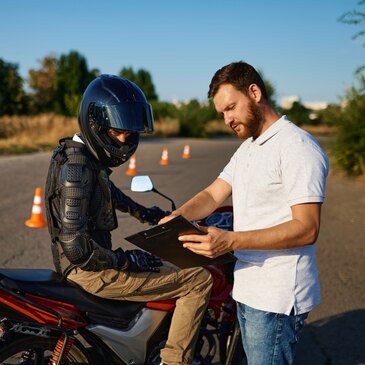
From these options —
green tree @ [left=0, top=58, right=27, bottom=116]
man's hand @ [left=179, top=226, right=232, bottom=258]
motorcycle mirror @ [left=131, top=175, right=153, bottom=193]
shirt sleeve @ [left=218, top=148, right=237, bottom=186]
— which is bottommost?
man's hand @ [left=179, top=226, right=232, bottom=258]

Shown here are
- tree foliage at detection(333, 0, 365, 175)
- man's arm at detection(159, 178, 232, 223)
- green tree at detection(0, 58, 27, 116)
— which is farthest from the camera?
green tree at detection(0, 58, 27, 116)

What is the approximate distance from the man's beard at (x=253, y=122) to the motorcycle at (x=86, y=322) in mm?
790

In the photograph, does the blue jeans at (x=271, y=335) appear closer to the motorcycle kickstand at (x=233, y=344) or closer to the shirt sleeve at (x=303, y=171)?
the motorcycle kickstand at (x=233, y=344)

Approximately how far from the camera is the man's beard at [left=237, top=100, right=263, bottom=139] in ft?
7.81

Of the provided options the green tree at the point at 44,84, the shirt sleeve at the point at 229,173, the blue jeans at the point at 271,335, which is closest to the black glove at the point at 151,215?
the shirt sleeve at the point at 229,173

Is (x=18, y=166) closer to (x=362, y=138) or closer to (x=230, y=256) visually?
(x=362, y=138)

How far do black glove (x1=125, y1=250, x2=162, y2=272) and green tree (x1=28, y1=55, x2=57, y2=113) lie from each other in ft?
133

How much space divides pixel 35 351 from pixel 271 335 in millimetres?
→ 1258

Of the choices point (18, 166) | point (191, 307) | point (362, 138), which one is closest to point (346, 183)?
point (362, 138)

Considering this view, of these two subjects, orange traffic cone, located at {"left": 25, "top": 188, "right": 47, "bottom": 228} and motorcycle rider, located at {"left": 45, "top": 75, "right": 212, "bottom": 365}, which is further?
orange traffic cone, located at {"left": 25, "top": 188, "right": 47, "bottom": 228}

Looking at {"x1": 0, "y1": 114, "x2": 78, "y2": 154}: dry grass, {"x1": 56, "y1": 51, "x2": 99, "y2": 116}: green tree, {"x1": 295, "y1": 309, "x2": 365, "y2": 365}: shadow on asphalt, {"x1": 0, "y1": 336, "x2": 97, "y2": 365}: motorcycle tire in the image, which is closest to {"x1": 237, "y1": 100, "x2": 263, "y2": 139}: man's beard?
{"x1": 0, "y1": 336, "x2": 97, "y2": 365}: motorcycle tire

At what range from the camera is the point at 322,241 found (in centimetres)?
782

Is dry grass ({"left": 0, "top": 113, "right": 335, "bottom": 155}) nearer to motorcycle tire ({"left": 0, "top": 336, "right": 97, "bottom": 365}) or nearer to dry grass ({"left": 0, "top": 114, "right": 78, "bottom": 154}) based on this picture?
dry grass ({"left": 0, "top": 114, "right": 78, "bottom": 154})

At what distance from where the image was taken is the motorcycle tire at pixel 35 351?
8.73ft
